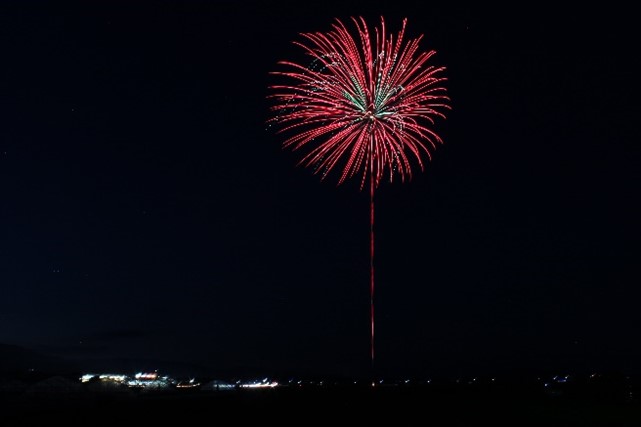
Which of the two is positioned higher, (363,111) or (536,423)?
(363,111)

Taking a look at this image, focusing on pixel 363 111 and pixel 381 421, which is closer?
pixel 363 111

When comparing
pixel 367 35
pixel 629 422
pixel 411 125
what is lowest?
pixel 629 422

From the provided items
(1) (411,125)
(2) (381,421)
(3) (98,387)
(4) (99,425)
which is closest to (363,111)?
(1) (411,125)

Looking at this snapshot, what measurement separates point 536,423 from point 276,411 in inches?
481

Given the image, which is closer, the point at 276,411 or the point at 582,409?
the point at 276,411

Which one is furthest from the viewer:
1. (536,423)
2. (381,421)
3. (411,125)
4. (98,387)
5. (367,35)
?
(98,387)

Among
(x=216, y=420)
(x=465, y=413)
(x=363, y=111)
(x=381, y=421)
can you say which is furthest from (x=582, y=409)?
(x=363, y=111)

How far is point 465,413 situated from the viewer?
3506 centimetres

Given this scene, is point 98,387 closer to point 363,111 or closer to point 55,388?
point 55,388

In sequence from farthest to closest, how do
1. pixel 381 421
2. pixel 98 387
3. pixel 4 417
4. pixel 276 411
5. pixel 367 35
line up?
pixel 98 387 < pixel 276 411 < pixel 381 421 < pixel 4 417 < pixel 367 35

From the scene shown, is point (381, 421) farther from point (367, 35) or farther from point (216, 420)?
point (367, 35)

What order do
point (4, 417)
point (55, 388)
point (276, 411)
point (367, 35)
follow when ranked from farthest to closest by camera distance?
1. point (55, 388)
2. point (276, 411)
3. point (4, 417)
4. point (367, 35)

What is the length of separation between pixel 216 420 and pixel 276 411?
564cm

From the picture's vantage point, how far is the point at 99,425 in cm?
2533
